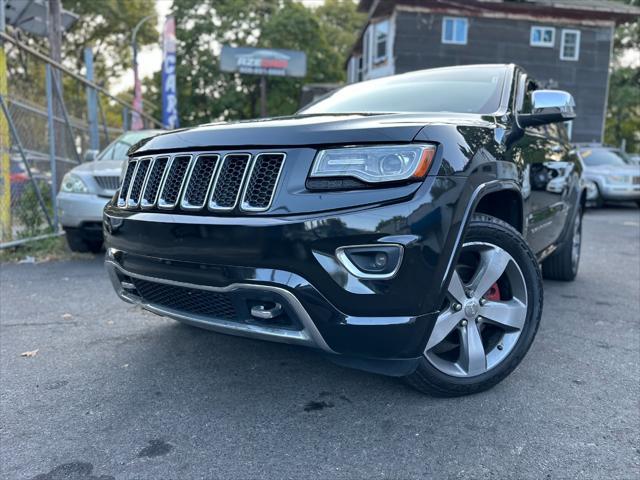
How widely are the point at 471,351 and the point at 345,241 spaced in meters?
0.87

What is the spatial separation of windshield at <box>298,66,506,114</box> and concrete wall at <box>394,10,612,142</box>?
19.4 metres

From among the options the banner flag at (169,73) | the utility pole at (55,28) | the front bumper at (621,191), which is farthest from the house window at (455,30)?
the utility pole at (55,28)

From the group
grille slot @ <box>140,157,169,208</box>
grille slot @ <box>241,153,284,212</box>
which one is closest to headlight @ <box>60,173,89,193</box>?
grille slot @ <box>140,157,169,208</box>

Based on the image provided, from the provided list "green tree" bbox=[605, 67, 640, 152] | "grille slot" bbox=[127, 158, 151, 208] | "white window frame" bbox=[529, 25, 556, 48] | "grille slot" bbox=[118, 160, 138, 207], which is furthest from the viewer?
"green tree" bbox=[605, 67, 640, 152]

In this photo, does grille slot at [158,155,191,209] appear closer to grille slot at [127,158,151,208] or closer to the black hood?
the black hood

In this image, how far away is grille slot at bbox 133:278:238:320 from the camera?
221 centimetres

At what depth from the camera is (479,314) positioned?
2422mm

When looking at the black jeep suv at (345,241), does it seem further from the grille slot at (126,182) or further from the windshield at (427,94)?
the windshield at (427,94)

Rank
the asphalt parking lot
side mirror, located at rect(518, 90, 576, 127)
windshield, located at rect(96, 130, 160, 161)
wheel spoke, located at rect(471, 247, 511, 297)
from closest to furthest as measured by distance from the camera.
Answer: the asphalt parking lot → wheel spoke, located at rect(471, 247, 511, 297) → side mirror, located at rect(518, 90, 576, 127) → windshield, located at rect(96, 130, 160, 161)

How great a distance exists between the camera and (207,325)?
2262 millimetres

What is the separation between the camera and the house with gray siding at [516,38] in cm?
2206

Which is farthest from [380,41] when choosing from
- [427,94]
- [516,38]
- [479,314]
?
[479,314]

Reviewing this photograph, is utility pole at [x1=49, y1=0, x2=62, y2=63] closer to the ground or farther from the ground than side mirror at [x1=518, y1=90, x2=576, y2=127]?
farther from the ground

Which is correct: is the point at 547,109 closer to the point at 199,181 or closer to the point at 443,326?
the point at 443,326
